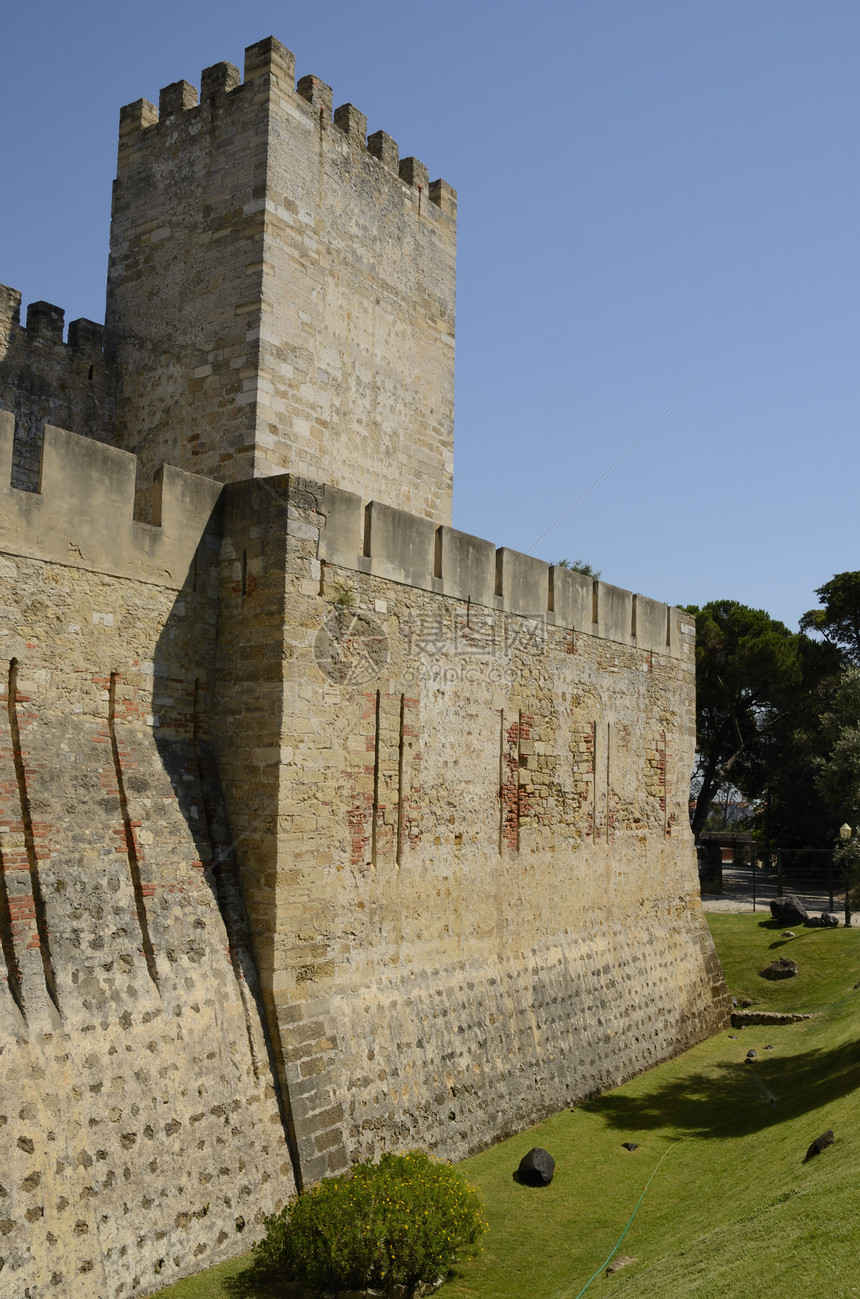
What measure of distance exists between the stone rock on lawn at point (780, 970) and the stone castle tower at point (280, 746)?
6.19 ft

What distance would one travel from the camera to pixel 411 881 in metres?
10.2

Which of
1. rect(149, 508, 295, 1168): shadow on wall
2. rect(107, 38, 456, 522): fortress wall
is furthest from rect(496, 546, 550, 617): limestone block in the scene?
rect(149, 508, 295, 1168): shadow on wall

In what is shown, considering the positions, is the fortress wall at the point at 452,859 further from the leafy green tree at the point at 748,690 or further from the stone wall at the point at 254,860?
the leafy green tree at the point at 748,690

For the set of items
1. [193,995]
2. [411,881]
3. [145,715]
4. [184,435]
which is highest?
[184,435]

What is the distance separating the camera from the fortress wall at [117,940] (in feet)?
21.3

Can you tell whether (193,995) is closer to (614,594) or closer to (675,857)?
(614,594)

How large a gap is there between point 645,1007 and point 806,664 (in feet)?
68.8

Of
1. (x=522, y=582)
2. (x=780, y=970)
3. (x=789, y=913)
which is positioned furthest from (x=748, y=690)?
(x=522, y=582)

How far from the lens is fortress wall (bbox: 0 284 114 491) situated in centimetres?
1178

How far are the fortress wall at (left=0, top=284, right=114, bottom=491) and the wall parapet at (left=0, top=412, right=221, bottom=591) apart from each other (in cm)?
338

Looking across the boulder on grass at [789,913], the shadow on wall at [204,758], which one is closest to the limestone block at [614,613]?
the shadow on wall at [204,758]

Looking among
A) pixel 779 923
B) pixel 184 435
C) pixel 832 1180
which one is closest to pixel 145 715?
pixel 184 435
